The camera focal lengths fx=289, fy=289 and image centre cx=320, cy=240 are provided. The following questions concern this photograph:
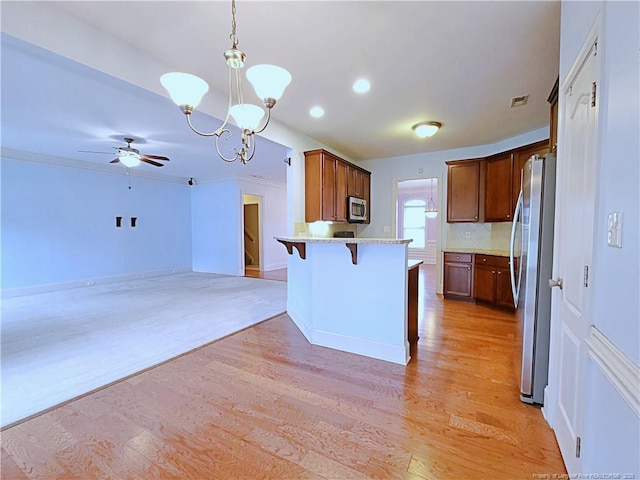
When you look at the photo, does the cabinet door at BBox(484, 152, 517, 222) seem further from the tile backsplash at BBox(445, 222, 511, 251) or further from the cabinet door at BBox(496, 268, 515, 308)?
the cabinet door at BBox(496, 268, 515, 308)

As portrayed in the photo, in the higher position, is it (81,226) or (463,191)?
(463,191)

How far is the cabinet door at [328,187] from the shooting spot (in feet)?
13.9

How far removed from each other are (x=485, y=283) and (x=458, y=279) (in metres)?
0.42

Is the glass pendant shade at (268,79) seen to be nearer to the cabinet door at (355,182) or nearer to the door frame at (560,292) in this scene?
the door frame at (560,292)

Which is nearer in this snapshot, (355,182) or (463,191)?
(463,191)

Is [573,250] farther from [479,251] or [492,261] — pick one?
[479,251]

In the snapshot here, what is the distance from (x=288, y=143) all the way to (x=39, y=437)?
3593 millimetres

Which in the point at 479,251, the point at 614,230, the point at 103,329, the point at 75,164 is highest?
the point at 75,164

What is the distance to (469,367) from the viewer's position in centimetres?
243

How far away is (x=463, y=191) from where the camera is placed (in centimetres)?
475

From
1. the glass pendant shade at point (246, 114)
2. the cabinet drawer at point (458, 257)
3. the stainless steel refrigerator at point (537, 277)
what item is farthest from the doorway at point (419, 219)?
the glass pendant shade at point (246, 114)

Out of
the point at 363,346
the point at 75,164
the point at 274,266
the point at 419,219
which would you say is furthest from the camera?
the point at 419,219

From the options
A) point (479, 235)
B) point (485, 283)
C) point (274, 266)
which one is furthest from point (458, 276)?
point (274, 266)

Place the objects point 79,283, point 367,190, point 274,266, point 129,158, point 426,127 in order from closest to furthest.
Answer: point 426,127
point 129,158
point 367,190
point 79,283
point 274,266
